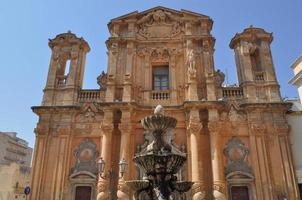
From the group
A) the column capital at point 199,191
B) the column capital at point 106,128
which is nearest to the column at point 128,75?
the column capital at point 106,128

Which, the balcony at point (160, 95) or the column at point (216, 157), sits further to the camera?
the balcony at point (160, 95)

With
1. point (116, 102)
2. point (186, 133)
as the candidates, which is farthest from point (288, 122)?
point (116, 102)

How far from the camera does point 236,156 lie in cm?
1484

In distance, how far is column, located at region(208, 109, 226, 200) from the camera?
13544mm

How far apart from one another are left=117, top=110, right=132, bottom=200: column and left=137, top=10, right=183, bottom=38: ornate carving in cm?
570

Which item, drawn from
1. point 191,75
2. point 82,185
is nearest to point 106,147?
point 82,185

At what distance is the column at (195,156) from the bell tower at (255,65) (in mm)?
3141

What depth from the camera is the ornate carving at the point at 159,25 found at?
18.4 metres

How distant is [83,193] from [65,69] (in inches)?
303

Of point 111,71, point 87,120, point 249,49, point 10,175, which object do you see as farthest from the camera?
point 10,175

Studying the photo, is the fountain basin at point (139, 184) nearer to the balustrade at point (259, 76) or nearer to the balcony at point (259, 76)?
the balcony at point (259, 76)

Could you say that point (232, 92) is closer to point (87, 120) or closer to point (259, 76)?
point (259, 76)

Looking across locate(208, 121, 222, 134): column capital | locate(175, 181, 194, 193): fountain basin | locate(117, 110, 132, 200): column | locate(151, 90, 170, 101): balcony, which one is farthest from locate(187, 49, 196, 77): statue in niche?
locate(175, 181, 194, 193): fountain basin

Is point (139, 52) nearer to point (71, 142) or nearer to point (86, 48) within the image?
point (86, 48)
